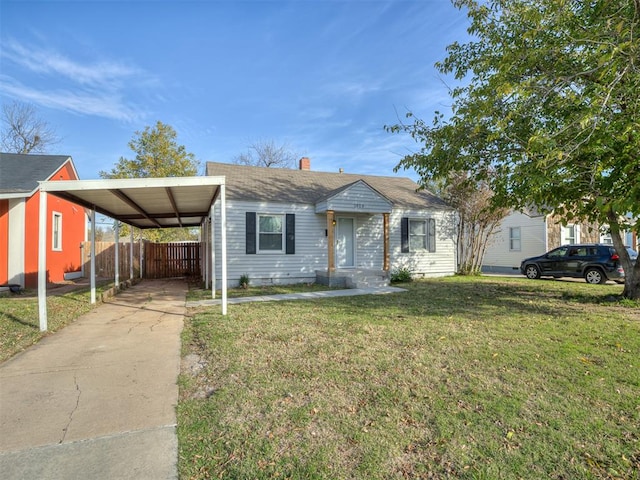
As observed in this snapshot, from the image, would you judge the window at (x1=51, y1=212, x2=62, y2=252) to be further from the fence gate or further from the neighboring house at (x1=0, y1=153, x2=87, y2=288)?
the fence gate

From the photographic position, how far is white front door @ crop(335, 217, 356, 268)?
43.8ft

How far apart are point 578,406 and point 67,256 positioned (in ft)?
56.8

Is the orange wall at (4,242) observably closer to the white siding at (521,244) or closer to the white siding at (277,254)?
the white siding at (277,254)

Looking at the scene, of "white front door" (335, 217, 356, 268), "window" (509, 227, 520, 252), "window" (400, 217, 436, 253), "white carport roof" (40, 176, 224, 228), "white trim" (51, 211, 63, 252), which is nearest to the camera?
"white carport roof" (40, 176, 224, 228)

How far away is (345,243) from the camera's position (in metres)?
13.5

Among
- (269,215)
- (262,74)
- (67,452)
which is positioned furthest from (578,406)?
(262,74)

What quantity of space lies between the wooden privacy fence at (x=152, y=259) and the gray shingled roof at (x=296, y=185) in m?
5.42

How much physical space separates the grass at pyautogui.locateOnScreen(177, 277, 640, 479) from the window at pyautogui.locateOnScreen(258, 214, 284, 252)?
5.98 metres

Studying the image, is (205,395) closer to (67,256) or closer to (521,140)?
(521,140)

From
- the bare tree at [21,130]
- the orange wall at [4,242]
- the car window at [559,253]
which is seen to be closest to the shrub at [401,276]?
the car window at [559,253]

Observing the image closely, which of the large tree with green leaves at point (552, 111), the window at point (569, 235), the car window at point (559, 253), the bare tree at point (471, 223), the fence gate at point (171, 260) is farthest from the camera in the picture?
the window at point (569, 235)

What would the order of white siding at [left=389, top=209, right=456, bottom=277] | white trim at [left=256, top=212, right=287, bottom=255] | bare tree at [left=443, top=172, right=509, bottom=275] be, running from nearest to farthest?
1. white trim at [left=256, top=212, right=287, bottom=255]
2. white siding at [left=389, top=209, right=456, bottom=277]
3. bare tree at [left=443, top=172, right=509, bottom=275]

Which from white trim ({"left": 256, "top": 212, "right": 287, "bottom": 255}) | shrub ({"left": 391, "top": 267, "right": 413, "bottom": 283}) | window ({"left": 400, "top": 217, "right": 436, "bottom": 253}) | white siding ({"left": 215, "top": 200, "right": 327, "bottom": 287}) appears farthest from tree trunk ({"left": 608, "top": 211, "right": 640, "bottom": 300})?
white trim ({"left": 256, "top": 212, "right": 287, "bottom": 255})

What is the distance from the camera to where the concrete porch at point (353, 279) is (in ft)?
38.3
